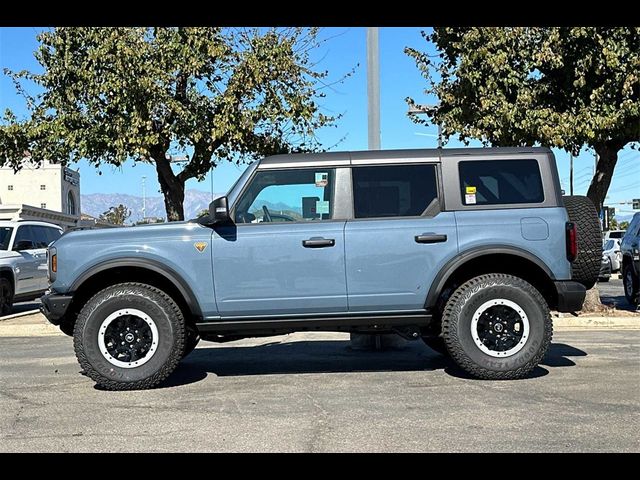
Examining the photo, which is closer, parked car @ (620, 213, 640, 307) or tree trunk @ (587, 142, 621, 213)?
tree trunk @ (587, 142, 621, 213)

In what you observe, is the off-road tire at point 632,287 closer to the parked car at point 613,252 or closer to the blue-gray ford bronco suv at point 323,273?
the blue-gray ford bronco suv at point 323,273

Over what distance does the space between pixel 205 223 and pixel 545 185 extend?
312 cm

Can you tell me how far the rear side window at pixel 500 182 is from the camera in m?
6.23

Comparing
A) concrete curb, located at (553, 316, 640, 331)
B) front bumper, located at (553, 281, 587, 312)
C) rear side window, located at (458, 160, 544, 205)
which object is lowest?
concrete curb, located at (553, 316, 640, 331)

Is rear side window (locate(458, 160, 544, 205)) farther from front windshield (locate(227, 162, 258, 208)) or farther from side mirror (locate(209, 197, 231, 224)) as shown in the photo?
side mirror (locate(209, 197, 231, 224))

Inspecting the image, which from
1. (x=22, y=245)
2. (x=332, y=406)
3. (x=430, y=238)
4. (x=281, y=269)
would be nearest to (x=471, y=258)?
(x=430, y=238)

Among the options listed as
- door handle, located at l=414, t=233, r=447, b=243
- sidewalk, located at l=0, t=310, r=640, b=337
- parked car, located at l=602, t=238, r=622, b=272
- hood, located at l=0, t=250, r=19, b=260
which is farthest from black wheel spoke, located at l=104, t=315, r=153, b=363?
parked car, located at l=602, t=238, r=622, b=272

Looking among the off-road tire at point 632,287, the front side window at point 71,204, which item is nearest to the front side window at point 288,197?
the off-road tire at point 632,287

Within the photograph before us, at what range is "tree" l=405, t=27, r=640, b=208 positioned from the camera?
9969 millimetres

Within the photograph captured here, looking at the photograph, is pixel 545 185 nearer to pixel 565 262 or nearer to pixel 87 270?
pixel 565 262

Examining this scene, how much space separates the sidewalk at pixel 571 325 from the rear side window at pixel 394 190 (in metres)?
4.19

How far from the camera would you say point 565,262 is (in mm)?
6109

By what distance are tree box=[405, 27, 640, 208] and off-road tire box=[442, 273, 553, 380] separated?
468 centimetres
